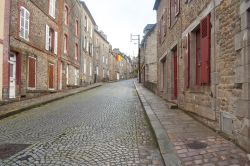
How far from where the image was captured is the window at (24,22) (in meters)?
14.0

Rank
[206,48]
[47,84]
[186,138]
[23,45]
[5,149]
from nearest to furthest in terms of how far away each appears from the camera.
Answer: [5,149], [186,138], [206,48], [23,45], [47,84]

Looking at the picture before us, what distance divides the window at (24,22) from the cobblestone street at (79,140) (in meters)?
7.16

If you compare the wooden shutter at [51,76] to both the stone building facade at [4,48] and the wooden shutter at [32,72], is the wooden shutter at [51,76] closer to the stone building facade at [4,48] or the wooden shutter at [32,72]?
the wooden shutter at [32,72]

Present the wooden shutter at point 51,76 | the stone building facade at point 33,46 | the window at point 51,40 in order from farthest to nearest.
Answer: the wooden shutter at point 51,76 → the window at point 51,40 → the stone building facade at point 33,46

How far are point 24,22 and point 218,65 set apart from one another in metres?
12.1

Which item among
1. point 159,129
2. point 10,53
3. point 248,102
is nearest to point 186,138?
point 159,129

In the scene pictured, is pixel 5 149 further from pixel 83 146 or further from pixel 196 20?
pixel 196 20

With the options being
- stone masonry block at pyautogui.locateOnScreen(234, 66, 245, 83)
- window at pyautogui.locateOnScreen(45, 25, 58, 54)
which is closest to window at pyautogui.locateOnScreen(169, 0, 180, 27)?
Answer: stone masonry block at pyautogui.locateOnScreen(234, 66, 245, 83)

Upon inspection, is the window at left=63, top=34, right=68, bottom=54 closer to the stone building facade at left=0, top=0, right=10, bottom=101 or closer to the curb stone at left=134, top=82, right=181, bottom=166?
the stone building facade at left=0, top=0, right=10, bottom=101

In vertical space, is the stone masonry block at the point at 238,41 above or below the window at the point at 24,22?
below

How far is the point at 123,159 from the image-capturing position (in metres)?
4.41

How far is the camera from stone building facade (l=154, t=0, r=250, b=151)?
464 cm

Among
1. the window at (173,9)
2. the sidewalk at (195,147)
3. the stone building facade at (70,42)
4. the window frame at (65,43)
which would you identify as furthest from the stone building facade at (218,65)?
the window frame at (65,43)

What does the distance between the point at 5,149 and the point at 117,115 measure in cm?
455
